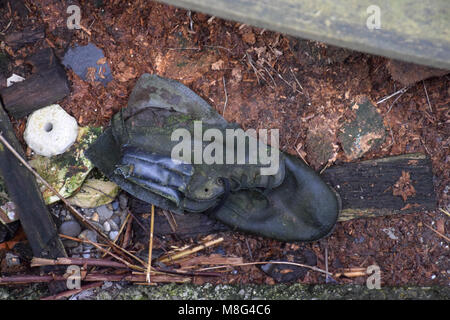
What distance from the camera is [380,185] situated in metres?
2.59

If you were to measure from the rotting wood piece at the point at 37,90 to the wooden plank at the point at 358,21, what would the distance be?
987mm

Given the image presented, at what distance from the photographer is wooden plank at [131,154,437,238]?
8.50 ft

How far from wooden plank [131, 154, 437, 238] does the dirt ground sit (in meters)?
0.06

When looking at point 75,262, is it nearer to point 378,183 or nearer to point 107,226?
point 107,226

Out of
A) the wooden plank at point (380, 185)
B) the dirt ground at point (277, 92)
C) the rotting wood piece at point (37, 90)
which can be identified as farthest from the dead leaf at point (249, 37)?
the rotting wood piece at point (37, 90)

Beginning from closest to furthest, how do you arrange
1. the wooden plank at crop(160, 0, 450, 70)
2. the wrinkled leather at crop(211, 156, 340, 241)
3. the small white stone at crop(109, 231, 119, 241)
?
the wooden plank at crop(160, 0, 450, 70) → the wrinkled leather at crop(211, 156, 340, 241) → the small white stone at crop(109, 231, 119, 241)

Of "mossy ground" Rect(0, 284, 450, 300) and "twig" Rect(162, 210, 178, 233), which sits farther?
"twig" Rect(162, 210, 178, 233)

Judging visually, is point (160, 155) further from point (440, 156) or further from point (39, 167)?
point (440, 156)

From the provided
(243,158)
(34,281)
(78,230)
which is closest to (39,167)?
(78,230)

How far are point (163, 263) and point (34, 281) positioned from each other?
0.81 metres

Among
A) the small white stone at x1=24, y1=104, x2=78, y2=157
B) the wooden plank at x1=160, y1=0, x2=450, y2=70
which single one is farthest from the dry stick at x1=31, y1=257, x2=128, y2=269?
the wooden plank at x1=160, y1=0, x2=450, y2=70

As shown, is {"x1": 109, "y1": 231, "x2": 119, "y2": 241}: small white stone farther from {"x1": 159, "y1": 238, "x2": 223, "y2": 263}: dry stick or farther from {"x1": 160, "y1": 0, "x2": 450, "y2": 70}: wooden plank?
{"x1": 160, "y1": 0, "x2": 450, "y2": 70}: wooden plank

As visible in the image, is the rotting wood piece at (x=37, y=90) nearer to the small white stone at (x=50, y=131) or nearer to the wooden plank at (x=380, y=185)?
the small white stone at (x=50, y=131)

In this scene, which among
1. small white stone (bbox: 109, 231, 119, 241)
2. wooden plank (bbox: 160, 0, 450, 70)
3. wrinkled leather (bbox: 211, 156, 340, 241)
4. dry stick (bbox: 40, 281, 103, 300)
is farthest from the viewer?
small white stone (bbox: 109, 231, 119, 241)
